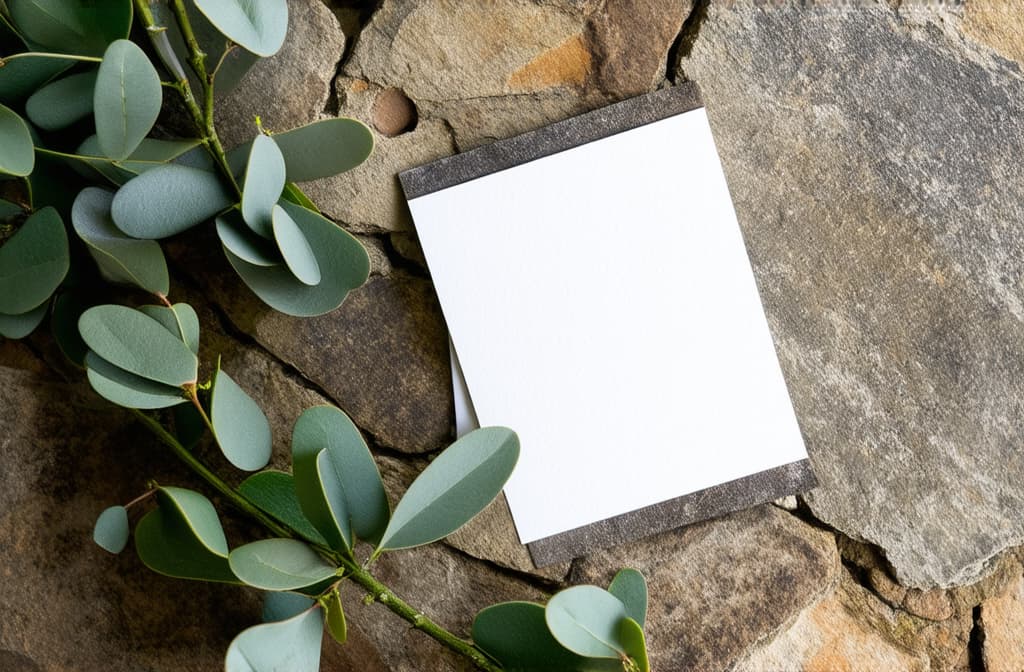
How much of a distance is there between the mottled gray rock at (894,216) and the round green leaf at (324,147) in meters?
0.34

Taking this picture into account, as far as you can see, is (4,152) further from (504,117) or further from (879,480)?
(879,480)

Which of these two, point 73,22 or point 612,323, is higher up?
point 73,22

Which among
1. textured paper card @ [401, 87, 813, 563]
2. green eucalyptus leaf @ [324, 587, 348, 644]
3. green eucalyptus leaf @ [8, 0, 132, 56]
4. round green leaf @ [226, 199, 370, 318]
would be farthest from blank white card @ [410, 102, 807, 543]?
green eucalyptus leaf @ [8, 0, 132, 56]

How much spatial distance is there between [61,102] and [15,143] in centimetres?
8

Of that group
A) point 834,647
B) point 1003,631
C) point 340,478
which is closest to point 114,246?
point 340,478

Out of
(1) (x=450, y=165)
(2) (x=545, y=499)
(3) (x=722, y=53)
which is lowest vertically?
(2) (x=545, y=499)

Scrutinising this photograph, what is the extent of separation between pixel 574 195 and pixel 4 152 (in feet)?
1.63

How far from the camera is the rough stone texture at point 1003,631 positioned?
94 centimetres

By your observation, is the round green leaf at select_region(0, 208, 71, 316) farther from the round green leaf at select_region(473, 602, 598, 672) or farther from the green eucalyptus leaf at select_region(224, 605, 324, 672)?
the round green leaf at select_region(473, 602, 598, 672)

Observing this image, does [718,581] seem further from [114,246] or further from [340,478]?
[114,246]

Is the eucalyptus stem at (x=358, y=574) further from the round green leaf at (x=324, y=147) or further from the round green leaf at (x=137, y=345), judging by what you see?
the round green leaf at (x=324, y=147)

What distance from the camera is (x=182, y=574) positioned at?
77cm

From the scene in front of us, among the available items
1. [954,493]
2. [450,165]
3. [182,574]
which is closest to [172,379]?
[182,574]

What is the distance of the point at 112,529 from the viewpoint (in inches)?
31.6
